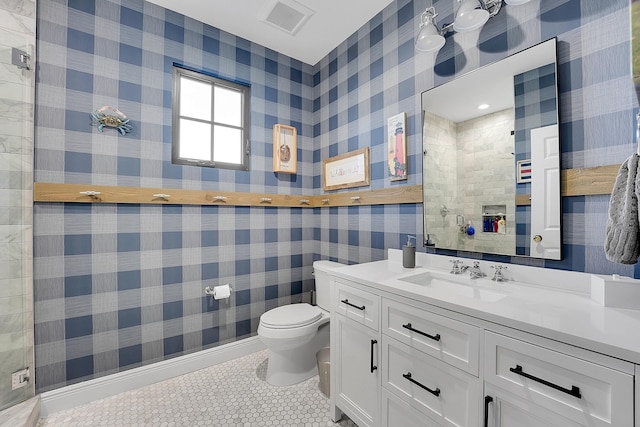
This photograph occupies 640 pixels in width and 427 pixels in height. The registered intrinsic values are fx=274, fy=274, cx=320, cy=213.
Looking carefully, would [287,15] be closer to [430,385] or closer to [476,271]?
[476,271]

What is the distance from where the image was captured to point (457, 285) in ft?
4.63

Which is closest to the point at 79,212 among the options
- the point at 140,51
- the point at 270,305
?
the point at 140,51

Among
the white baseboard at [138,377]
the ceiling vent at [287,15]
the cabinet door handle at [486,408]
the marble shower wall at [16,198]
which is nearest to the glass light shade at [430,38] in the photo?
the ceiling vent at [287,15]

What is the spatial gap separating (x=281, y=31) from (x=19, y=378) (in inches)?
114

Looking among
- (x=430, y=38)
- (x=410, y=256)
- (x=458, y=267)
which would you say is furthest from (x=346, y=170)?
(x=458, y=267)

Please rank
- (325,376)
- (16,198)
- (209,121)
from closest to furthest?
(16,198)
(325,376)
(209,121)

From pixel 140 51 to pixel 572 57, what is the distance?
8.31 feet

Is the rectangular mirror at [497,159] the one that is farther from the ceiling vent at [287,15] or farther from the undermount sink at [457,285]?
the ceiling vent at [287,15]

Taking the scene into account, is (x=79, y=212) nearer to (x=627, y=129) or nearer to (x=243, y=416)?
(x=243, y=416)

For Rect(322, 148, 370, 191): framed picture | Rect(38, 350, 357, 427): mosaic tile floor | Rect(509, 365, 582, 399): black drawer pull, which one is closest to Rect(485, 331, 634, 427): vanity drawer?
Rect(509, 365, 582, 399): black drawer pull

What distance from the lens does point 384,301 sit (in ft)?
4.19

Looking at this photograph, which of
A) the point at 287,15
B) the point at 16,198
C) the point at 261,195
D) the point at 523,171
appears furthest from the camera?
the point at 261,195

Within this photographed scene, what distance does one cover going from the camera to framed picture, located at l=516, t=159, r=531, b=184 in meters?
1.31

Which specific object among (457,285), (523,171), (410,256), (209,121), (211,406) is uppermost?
(209,121)
